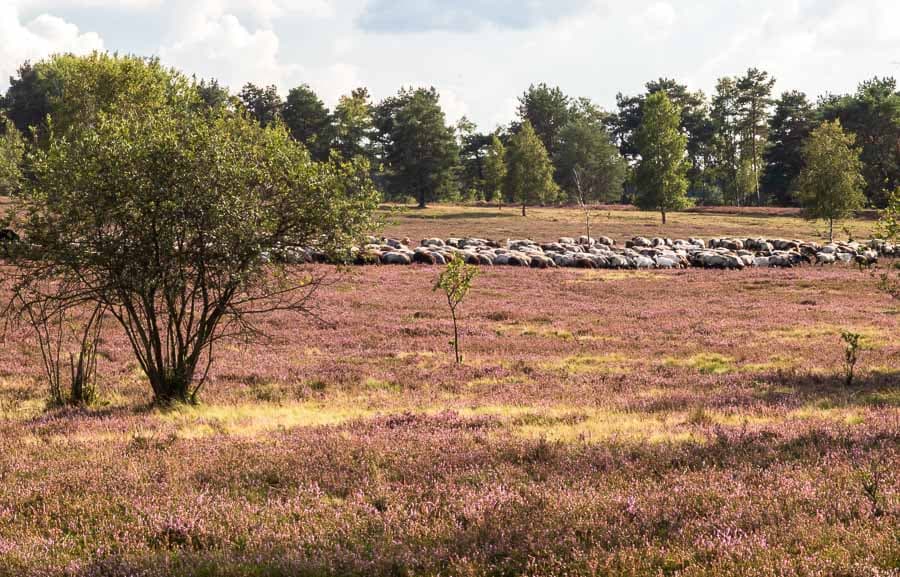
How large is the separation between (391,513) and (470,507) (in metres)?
0.73

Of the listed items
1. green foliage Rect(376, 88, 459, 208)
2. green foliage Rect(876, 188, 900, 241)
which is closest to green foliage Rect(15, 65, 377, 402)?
green foliage Rect(876, 188, 900, 241)

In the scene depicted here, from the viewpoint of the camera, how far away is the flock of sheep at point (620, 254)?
4550cm

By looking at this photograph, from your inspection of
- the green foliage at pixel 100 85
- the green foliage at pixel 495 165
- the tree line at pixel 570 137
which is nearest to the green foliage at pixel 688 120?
the tree line at pixel 570 137

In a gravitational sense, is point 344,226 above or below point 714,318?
above

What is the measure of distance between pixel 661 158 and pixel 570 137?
38231 mm

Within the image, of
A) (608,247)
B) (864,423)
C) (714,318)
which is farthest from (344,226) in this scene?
(608,247)

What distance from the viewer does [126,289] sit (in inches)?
A: 535

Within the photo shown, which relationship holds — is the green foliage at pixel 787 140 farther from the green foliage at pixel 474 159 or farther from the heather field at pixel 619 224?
the green foliage at pixel 474 159

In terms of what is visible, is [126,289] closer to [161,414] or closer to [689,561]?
[161,414]

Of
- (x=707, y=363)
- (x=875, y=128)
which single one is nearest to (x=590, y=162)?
(x=875, y=128)

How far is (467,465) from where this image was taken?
27.5 feet

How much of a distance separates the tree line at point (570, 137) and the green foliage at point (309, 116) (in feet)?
0.57

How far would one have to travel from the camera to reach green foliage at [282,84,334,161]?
10512 cm

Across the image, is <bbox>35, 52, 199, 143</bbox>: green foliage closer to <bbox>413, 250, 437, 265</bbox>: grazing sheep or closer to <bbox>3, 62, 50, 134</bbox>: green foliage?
<bbox>413, 250, 437, 265</bbox>: grazing sheep
